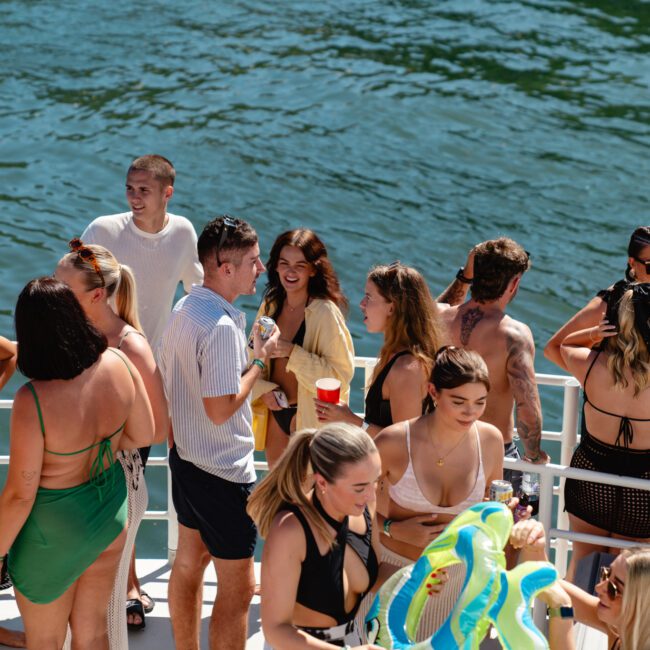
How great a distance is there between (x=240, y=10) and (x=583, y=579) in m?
17.4

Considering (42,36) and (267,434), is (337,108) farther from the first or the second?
(267,434)

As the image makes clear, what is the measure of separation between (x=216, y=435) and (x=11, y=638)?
49.8 inches

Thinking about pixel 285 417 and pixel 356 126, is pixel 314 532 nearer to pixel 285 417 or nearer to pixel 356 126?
pixel 285 417

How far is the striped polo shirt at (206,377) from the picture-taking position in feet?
12.7

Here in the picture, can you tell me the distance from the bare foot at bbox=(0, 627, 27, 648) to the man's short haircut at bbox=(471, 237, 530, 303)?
2.40 m

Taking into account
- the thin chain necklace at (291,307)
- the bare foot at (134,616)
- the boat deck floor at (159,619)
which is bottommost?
the boat deck floor at (159,619)

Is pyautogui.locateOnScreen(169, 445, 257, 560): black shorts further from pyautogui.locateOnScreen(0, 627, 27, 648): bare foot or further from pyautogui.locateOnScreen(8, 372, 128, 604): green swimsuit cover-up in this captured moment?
pyautogui.locateOnScreen(0, 627, 27, 648): bare foot

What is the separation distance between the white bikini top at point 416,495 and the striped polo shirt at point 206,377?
2.11 ft

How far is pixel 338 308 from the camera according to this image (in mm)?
4824

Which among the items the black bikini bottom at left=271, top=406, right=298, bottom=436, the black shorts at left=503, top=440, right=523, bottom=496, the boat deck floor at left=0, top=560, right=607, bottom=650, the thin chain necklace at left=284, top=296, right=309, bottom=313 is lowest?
the boat deck floor at left=0, top=560, right=607, bottom=650

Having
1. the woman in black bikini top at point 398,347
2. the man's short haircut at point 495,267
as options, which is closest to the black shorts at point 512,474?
the woman in black bikini top at point 398,347

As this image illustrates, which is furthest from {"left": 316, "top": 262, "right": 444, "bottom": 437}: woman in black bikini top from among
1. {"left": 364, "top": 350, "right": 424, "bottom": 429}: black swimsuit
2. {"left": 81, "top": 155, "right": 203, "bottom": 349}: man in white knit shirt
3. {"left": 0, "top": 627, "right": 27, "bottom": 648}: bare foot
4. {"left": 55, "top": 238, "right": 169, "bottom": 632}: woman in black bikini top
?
{"left": 0, "top": 627, "right": 27, "bottom": 648}: bare foot

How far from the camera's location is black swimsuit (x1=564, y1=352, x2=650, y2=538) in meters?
4.03

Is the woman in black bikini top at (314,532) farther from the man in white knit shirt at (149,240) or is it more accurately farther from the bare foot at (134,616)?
the man in white knit shirt at (149,240)
